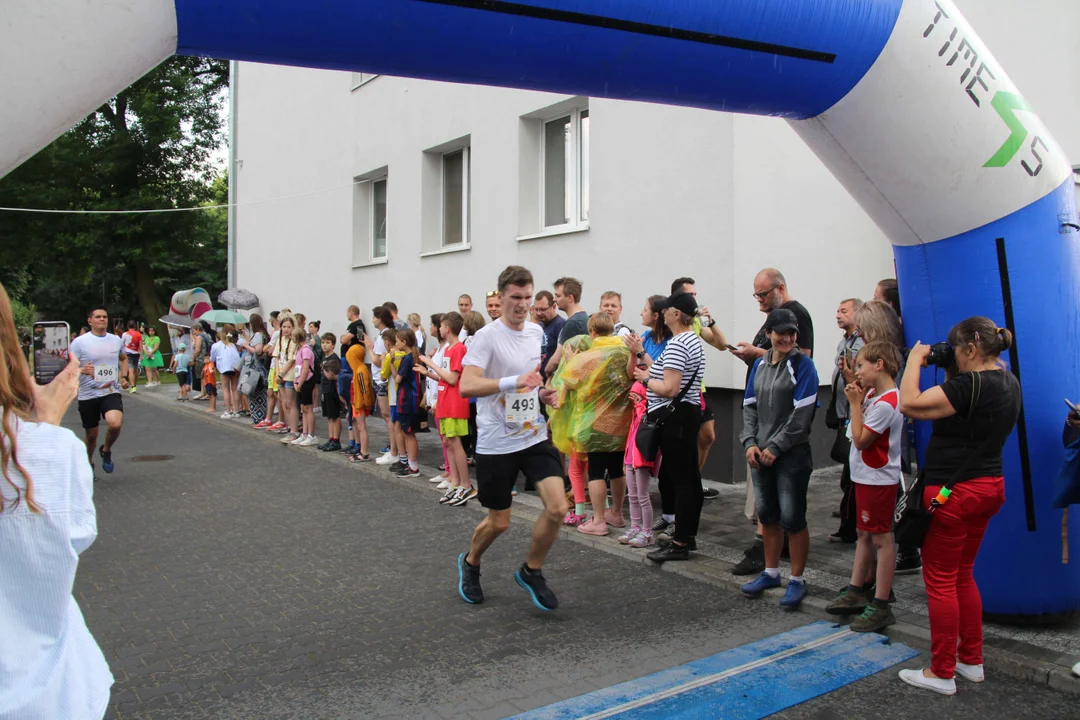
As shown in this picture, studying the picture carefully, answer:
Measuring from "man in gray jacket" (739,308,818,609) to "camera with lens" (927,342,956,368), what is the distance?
0.93m

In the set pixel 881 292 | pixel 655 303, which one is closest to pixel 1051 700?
pixel 881 292

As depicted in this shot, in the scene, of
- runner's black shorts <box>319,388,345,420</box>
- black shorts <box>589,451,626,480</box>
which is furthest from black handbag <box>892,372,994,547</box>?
runner's black shorts <box>319,388,345,420</box>

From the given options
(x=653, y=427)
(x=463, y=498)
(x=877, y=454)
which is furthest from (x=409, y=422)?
(x=877, y=454)

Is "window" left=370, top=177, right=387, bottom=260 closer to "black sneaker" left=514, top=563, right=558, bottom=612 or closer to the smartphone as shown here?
the smartphone

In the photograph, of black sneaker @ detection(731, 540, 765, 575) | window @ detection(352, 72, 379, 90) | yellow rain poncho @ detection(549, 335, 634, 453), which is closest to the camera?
black sneaker @ detection(731, 540, 765, 575)

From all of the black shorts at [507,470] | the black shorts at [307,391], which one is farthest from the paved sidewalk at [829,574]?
the black shorts at [307,391]

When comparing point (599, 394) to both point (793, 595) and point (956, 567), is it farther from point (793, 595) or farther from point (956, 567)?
point (956, 567)

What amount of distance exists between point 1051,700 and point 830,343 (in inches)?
234

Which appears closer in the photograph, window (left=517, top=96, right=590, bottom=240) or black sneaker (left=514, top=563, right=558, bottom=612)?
black sneaker (left=514, top=563, right=558, bottom=612)

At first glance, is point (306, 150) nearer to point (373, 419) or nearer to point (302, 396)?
point (373, 419)

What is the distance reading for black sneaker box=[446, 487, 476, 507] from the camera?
8273 millimetres

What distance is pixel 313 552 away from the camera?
21.6 feet

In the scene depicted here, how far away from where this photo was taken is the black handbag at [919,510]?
156 inches

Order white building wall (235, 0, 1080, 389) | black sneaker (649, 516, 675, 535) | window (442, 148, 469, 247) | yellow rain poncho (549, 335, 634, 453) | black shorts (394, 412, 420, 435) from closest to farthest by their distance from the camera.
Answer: yellow rain poncho (549, 335, 634, 453), black sneaker (649, 516, 675, 535), white building wall (235, 0, 1080, 389), black shorts (394, 412, 420, 435), window (442, 148, 469, 247)
